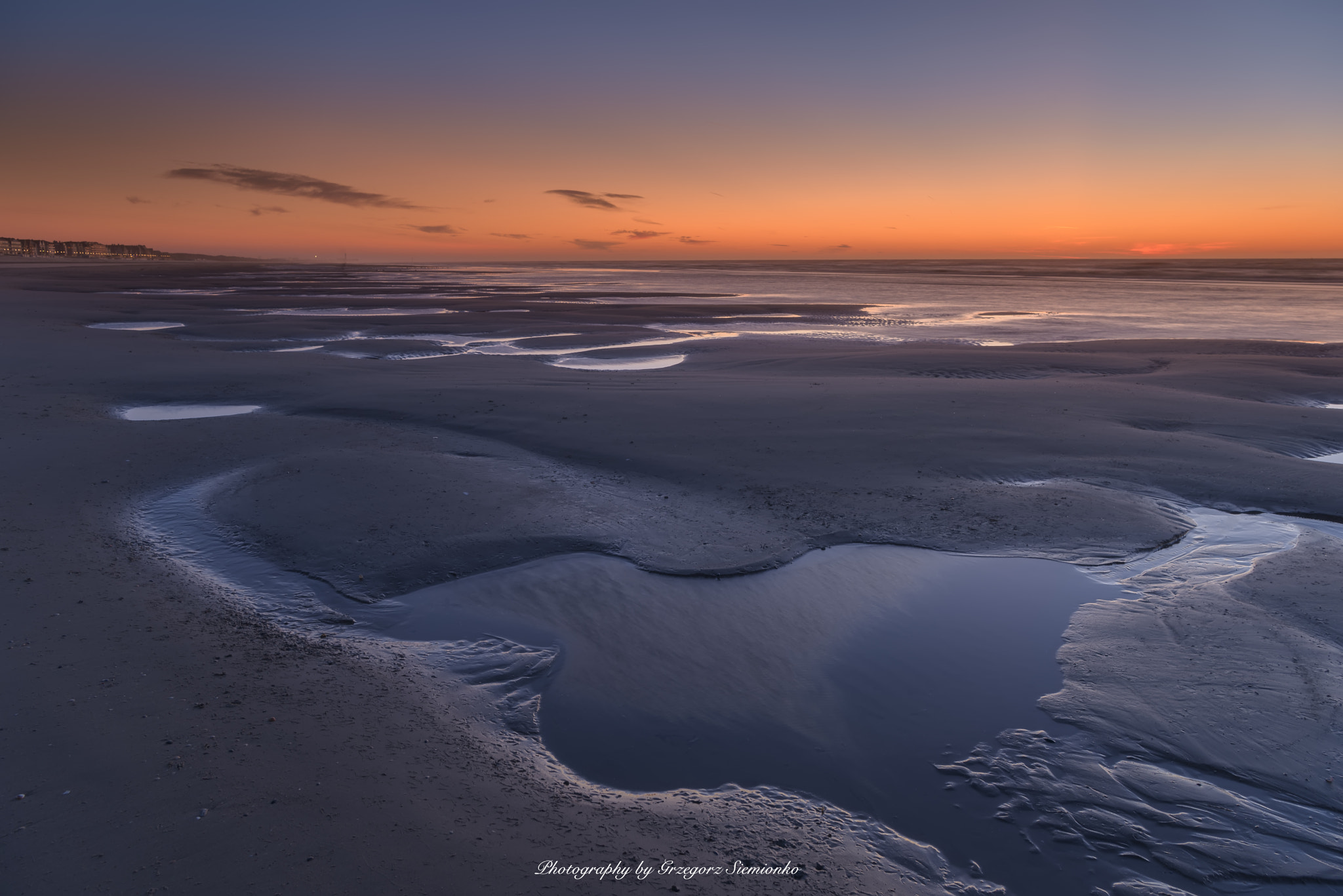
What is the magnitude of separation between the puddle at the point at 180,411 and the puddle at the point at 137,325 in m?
14.7

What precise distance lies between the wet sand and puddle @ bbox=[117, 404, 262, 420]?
29 cm

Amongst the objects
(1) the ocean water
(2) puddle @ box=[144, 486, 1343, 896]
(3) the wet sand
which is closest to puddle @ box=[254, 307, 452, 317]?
(1) the ocean water

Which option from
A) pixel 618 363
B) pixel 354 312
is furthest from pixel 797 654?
pixel 354 312

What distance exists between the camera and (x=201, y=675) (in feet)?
15.6

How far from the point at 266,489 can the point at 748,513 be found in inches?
228

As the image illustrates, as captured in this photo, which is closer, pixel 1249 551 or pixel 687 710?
pixel 687 710

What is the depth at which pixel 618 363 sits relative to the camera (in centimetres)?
1989

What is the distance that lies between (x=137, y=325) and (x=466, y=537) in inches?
1022

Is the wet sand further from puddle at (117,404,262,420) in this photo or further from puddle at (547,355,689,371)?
puddle at (547,355,689,371)

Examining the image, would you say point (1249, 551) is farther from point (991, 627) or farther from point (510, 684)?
point (510, 684)

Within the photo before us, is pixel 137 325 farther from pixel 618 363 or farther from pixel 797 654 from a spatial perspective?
pixel 797 654

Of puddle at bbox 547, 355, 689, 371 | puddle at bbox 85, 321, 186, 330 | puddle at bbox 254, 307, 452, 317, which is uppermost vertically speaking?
puddle at bbox 254, 307, 452, 317

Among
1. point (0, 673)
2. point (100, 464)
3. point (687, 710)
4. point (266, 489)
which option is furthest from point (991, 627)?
point (100, 464)

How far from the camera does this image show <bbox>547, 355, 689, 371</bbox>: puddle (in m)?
18.5
